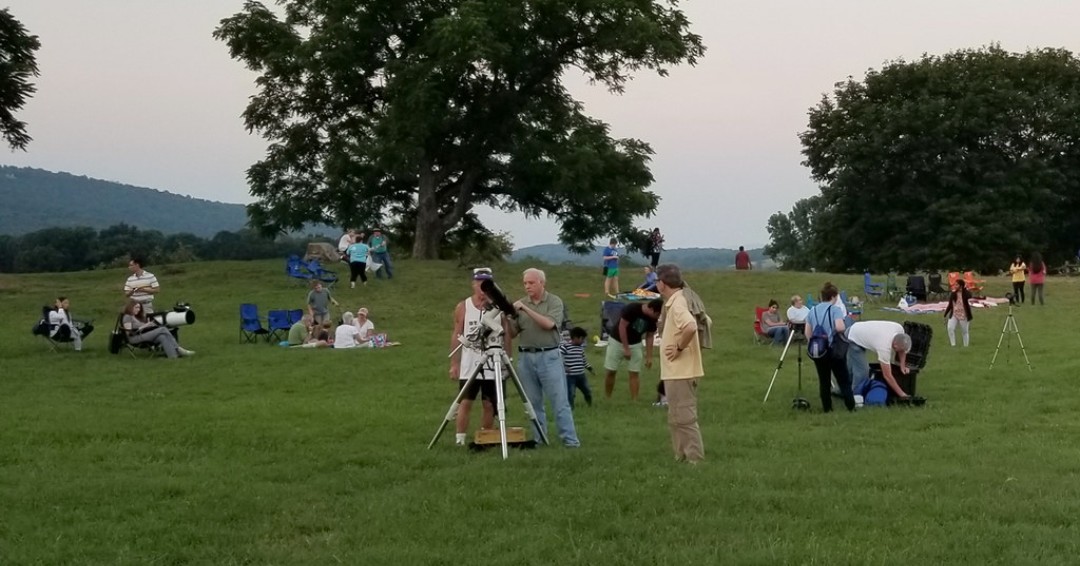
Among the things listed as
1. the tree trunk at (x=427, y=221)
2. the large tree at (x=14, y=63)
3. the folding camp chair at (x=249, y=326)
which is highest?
the large tree at (x=14, y=63)

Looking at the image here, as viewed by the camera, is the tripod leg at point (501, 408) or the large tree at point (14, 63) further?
the large tree at point (14, 63)

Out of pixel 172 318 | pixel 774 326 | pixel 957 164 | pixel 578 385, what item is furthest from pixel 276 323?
pixel 957 164

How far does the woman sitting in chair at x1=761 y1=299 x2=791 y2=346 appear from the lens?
22.5 metres

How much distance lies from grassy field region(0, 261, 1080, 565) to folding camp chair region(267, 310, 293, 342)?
510 cm

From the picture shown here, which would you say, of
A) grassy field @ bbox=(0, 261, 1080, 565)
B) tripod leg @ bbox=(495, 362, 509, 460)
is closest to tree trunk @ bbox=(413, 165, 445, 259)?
grassy field @ bbox=(0, 261, 1080, 565)

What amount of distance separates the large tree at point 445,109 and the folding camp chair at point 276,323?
557 inches

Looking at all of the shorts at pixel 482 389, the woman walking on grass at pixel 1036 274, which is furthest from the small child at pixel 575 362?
the woman walking on grass at pixel 1036 274

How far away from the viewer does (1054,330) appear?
24328mm

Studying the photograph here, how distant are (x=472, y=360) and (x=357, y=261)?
21545mm

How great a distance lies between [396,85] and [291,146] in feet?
24.2

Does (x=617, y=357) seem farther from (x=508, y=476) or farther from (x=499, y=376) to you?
(x=508, y=476)

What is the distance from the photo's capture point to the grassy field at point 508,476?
6.69m

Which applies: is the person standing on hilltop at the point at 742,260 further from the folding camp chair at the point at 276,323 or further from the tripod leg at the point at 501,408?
the tripod leg at the point at 501,408

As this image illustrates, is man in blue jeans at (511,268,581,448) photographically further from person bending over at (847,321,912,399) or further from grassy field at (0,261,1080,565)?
person bending over at (847,321,912,399)
